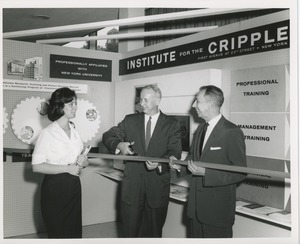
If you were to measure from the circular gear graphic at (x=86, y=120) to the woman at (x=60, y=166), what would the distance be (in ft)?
5.58

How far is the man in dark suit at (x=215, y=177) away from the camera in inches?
102

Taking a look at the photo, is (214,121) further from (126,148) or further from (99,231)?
(99,231)

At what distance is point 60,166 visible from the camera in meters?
2.63

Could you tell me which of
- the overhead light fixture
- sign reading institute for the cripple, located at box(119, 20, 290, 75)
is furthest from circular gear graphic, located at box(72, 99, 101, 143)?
the overhead light fixture

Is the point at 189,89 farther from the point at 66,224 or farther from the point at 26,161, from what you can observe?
the point at 26,161

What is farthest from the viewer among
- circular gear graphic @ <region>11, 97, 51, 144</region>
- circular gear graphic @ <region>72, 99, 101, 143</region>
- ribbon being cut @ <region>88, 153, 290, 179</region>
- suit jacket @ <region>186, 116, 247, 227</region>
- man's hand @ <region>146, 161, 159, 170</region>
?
circular gear graphic @ <region>72, 99, 101, 143</region>

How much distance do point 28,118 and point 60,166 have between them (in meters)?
1.81

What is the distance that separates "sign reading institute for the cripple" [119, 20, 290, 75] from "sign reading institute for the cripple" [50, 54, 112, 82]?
0.45 meters

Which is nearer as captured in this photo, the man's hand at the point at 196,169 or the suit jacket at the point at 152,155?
the man's hand at the point at 196,169

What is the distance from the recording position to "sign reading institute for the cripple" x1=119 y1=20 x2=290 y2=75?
2750mm

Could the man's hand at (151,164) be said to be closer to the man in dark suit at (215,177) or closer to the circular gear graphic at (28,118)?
the man in dark suit at (215,177)

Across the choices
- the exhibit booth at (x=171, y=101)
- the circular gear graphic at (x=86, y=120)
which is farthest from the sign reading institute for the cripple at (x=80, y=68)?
the circular gear graphic at (x=86, y=120)

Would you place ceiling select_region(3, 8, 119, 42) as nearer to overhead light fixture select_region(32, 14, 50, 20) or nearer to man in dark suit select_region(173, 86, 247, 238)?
overhead light fixture select_region(32, 14, 50, 20)
